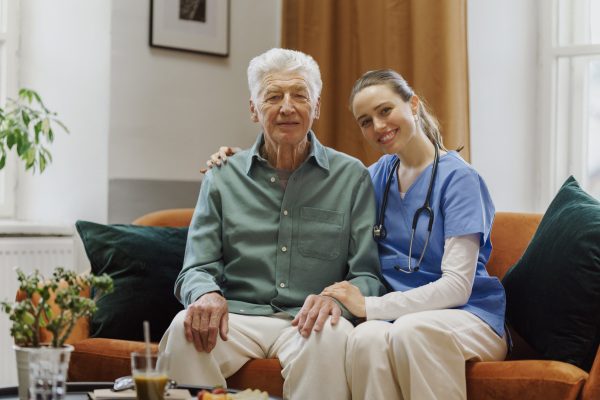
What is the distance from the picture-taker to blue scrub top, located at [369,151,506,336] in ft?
6.41

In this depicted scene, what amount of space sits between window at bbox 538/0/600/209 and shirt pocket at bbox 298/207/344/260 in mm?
1429

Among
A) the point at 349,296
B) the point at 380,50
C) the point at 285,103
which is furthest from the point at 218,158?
the point at 380,50

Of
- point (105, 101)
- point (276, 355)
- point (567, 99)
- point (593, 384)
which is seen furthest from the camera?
point (567, 99)

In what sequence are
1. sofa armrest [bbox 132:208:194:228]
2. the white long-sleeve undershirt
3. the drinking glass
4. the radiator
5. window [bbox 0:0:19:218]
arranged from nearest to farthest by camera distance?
1. the drinking glass
2. the white long-sleeve undershirt
3. sofa armrest [bbox 132:208:194:228]
4. the radiator
5. window [bbox 0:0:19:218]

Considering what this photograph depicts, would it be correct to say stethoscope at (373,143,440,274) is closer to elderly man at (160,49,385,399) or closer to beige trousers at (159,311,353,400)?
elderly man at (160,49,385,399)

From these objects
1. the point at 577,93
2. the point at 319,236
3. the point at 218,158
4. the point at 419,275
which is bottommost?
the point at 419,275

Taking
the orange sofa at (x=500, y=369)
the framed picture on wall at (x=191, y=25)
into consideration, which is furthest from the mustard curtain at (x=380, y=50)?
the orange sofa at (x=500, y=369)

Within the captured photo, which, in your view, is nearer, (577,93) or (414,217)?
(414,217)

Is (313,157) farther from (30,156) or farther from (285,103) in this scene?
(30,156)

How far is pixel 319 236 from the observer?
2160 millimetres

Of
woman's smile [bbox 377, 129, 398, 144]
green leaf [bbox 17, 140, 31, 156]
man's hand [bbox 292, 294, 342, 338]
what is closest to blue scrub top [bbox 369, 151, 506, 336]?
woman's smile [bbox 377, 129, 398, 144]

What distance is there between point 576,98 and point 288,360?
6.66ft

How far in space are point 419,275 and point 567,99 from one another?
1.59 m

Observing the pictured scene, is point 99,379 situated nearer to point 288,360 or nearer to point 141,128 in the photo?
point 288,360
